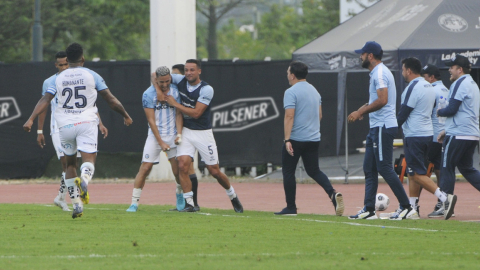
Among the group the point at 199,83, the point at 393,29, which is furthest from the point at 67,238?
the point at 393,29

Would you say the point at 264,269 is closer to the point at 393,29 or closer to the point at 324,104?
the point at 393,29

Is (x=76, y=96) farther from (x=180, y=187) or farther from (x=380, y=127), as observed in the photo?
(x=380, y=127)

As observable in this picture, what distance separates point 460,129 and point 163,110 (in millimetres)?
3921

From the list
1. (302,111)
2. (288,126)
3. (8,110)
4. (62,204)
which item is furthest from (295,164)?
(8,110)

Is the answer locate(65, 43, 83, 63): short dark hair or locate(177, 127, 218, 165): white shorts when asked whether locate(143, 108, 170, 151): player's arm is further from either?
locate(65, 43, 83, 63): short dark hair

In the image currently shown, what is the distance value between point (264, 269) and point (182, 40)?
39.5ft

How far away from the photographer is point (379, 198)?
10.7 meters

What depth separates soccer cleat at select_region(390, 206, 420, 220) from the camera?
31.9 ft

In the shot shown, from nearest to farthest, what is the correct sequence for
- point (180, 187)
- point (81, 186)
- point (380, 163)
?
point (81, 186) → point (380, 163) → point (180, 187)

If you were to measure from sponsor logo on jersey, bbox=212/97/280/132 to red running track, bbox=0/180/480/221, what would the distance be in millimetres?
1714

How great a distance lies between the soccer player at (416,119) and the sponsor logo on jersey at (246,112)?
7910mm

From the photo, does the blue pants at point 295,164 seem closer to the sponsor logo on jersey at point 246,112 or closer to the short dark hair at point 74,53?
the short dark hair at point 74,53

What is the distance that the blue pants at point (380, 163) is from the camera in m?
9.48

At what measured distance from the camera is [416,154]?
10.1m
